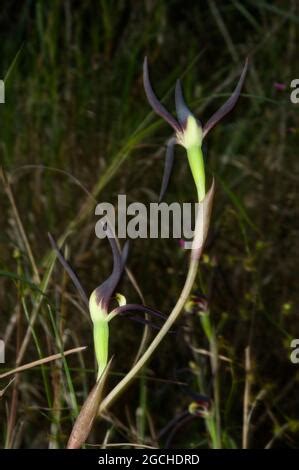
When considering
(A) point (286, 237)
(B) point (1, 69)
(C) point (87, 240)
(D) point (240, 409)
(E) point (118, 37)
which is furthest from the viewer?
(E) point (118, 37)

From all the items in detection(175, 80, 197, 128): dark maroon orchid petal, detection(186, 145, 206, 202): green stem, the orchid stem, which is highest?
detection(175, 80, 197, 128): dark maroon orchid petal

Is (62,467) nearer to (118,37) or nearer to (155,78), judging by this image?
(155,78)

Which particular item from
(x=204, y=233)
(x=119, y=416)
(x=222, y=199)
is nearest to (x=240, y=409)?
(x=119, y=416)

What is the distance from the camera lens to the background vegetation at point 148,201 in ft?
4.00

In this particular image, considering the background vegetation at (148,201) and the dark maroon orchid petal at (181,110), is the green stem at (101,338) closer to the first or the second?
the dark maroon orchid petal at (181,110)

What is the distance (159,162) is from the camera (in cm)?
166

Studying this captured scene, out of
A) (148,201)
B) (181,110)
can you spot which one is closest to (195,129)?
(181,110)

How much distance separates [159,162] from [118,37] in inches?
27.0

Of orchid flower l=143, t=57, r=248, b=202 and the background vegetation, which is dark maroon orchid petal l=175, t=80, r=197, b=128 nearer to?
orchid flower l=143, t=57, r=248, b=202

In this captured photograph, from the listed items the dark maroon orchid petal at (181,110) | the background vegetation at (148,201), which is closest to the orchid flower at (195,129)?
the dark maroon orchid petal at (181,110)

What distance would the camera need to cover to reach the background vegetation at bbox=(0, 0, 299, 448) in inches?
48.0

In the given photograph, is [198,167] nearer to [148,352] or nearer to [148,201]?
[148,352]

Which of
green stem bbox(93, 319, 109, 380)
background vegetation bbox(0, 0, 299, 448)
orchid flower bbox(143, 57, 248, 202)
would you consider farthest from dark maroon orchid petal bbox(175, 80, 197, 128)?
background vegetation bbox(0, 0, 299, 448)

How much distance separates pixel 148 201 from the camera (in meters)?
1.57
